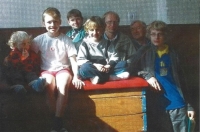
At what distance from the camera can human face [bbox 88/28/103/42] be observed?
3.17ft

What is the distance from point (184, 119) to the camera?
0.97 m

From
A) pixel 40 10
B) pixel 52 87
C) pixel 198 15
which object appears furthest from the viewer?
pixel 198 15

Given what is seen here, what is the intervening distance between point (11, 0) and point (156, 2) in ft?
1.67

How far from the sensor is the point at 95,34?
97 cm

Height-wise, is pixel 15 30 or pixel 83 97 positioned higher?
pixel 15 30

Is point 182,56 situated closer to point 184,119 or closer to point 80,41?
point 184,119

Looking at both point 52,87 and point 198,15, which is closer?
point 52,87

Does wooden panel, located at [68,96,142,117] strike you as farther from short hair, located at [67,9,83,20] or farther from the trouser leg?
short hair, located at [67,9,83,20]

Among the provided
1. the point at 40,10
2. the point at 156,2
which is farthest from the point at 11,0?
the point at 156,2

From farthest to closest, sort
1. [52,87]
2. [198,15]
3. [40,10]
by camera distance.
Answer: [198,15]
[40,10]
[52,87]

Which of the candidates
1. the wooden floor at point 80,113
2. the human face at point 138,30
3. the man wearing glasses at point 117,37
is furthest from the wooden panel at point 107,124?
the human face at point 138,30

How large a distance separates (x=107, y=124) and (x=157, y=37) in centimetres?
32

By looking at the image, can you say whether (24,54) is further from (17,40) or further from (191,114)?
(191,114)

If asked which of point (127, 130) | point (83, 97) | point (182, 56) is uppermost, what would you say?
point (182, 56)
